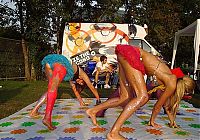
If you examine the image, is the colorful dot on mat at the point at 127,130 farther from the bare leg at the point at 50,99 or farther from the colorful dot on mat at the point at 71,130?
the bare leg at the point at 50,99

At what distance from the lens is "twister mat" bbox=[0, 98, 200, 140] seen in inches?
143

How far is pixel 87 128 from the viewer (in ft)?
13.1

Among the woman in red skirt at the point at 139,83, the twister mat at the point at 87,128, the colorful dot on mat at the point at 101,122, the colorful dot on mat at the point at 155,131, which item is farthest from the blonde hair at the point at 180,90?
the colorful dot on mat at the point at 101,122

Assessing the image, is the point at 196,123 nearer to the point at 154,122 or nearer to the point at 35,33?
the point at 154,122

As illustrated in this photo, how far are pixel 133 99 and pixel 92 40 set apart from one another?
28.3 ft

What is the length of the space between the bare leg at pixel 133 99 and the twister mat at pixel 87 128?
206mm

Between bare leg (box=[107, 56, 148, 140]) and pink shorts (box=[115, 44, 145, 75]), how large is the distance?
5 cm

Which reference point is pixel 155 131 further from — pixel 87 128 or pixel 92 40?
pixel 92 40

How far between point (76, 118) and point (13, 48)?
1098 centimetres

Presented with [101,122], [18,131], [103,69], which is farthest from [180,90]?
[103,69]

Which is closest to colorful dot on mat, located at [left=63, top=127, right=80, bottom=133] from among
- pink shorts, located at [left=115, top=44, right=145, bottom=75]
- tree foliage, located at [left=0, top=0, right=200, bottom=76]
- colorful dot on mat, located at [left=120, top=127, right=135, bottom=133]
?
colorful dot on mat, located at [left=120, top=127, right=135, bottom=133]

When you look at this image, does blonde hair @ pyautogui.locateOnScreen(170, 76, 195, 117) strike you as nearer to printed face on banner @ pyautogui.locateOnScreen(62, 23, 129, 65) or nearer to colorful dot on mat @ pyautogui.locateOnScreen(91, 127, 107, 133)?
colorful dot on mat @ pyautogui.locateOnScreen(91, 127, 107, 133)

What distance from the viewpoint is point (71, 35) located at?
12117mm

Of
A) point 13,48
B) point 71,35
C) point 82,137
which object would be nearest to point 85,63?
point 71,35
